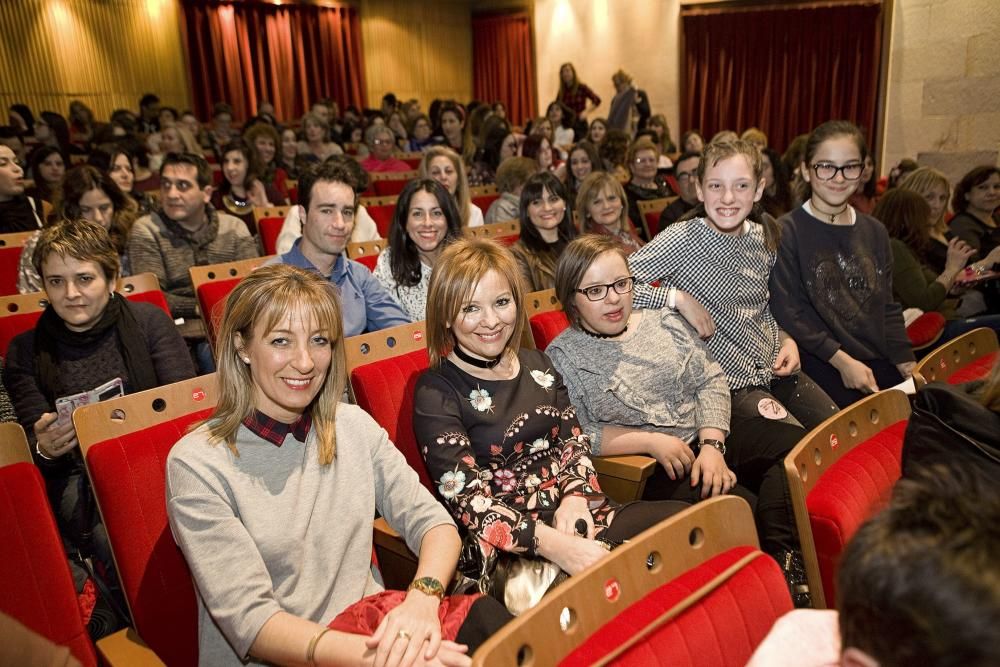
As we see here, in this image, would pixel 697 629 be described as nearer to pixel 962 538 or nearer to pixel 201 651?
pixel 962 538

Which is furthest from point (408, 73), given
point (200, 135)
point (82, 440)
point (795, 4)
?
point (82, 440)

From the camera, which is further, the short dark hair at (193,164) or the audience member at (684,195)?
the audience member at (684,195)

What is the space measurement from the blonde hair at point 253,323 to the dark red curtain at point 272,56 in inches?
478

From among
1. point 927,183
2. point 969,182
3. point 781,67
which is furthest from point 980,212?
point 781,67

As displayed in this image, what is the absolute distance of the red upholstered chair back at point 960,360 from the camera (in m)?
2.02

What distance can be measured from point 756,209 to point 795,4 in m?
8.24

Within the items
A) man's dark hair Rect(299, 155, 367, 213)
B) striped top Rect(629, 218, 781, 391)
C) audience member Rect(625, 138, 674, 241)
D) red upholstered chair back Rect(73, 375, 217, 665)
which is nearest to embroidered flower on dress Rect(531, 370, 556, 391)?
striped top Rect(629, 218, 781, 391)

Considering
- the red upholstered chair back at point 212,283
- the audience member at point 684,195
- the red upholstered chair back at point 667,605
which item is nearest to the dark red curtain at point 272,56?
the audience member at point 684,195

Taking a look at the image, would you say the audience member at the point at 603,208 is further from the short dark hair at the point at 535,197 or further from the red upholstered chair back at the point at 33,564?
the red upholstered chair back at the point at 33,564

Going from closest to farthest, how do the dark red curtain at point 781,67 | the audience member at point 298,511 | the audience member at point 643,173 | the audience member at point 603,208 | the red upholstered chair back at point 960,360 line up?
1. the audience member at point 298,511
2. the red upholstered chair back at point 960,360
3. the audience member at point 603,208
4. the audience member at point 643,173
5. the dark red curtain at point 781,67

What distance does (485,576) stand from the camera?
5.34ft

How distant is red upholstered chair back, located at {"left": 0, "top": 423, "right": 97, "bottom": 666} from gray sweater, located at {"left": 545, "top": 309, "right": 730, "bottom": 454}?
137cm

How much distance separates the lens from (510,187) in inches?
188

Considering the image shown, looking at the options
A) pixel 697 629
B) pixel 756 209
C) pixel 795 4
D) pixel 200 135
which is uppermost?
pixel 795 4
